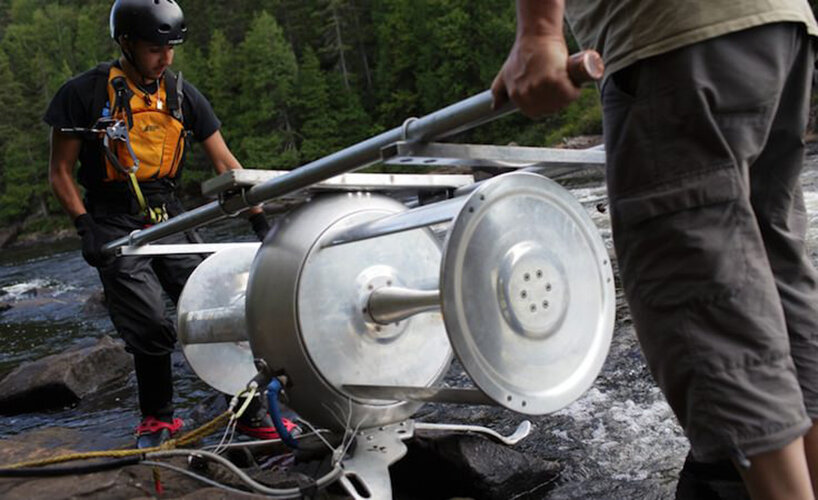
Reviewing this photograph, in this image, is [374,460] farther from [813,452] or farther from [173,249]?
[173,249]

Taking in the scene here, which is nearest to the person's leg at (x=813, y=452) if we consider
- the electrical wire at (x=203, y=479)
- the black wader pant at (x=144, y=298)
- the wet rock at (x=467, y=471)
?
the wet rock at (x=467, y=471)

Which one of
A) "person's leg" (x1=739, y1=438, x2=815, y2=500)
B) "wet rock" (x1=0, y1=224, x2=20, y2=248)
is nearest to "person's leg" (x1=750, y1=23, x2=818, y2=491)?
"person's leg" (x1=739, y1=438, x2=815, y2=500)

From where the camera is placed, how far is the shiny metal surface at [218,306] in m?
4.31

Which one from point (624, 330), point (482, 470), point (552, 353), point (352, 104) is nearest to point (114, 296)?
point (482, 470)

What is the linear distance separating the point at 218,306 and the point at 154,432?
91cm

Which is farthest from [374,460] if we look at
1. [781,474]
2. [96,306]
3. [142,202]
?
[96,306]

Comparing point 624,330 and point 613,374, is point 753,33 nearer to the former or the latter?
point 613,374

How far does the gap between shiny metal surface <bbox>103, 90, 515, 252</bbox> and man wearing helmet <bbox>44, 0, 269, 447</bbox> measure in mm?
779

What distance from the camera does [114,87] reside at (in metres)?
4.77

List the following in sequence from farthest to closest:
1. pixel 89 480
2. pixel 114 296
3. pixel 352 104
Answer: pixel 352 104, pixel 114 296, pixel 89 480

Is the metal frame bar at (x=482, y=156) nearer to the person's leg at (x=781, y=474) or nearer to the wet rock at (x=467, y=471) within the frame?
the person's leg at (x=781, y=474)

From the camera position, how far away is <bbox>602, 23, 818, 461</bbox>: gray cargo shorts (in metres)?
1.71

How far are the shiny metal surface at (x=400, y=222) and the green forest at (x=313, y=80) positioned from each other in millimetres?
50146

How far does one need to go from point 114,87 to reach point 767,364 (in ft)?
13.6
